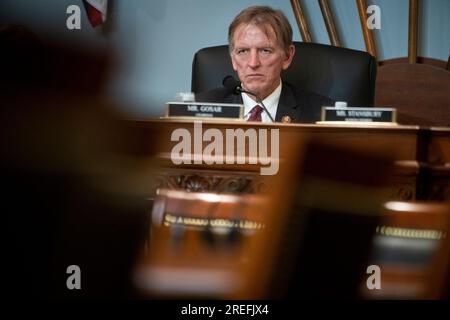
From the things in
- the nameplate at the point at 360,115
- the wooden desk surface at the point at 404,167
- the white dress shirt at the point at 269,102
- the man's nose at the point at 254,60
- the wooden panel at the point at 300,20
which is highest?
the wooden panel at the point at 300,20

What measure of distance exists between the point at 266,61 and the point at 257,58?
0.03 metres

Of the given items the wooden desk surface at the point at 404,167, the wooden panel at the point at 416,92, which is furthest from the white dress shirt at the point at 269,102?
the wooden desk surface at the point at 404,167

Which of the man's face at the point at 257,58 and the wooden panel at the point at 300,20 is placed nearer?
the man's face at the point at 257,58

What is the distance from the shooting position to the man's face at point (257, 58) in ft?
5.82

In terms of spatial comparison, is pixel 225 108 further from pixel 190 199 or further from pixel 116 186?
pixel 116 186

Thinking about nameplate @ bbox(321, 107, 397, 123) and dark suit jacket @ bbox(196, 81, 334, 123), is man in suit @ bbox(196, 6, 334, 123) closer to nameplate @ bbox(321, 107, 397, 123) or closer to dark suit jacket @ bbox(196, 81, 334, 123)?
dark suit jacket @ bbox(196, 81, 334, 123)

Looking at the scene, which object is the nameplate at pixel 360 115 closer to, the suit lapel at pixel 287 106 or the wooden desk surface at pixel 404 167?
the wooden desk surface at pixel 404 167

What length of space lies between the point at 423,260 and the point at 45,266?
42 centimetres

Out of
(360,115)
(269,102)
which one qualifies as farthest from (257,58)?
(360,115)

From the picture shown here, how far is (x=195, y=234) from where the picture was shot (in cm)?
49

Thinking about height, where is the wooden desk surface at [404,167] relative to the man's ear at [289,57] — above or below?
below

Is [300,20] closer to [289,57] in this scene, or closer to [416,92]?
[416,92]
